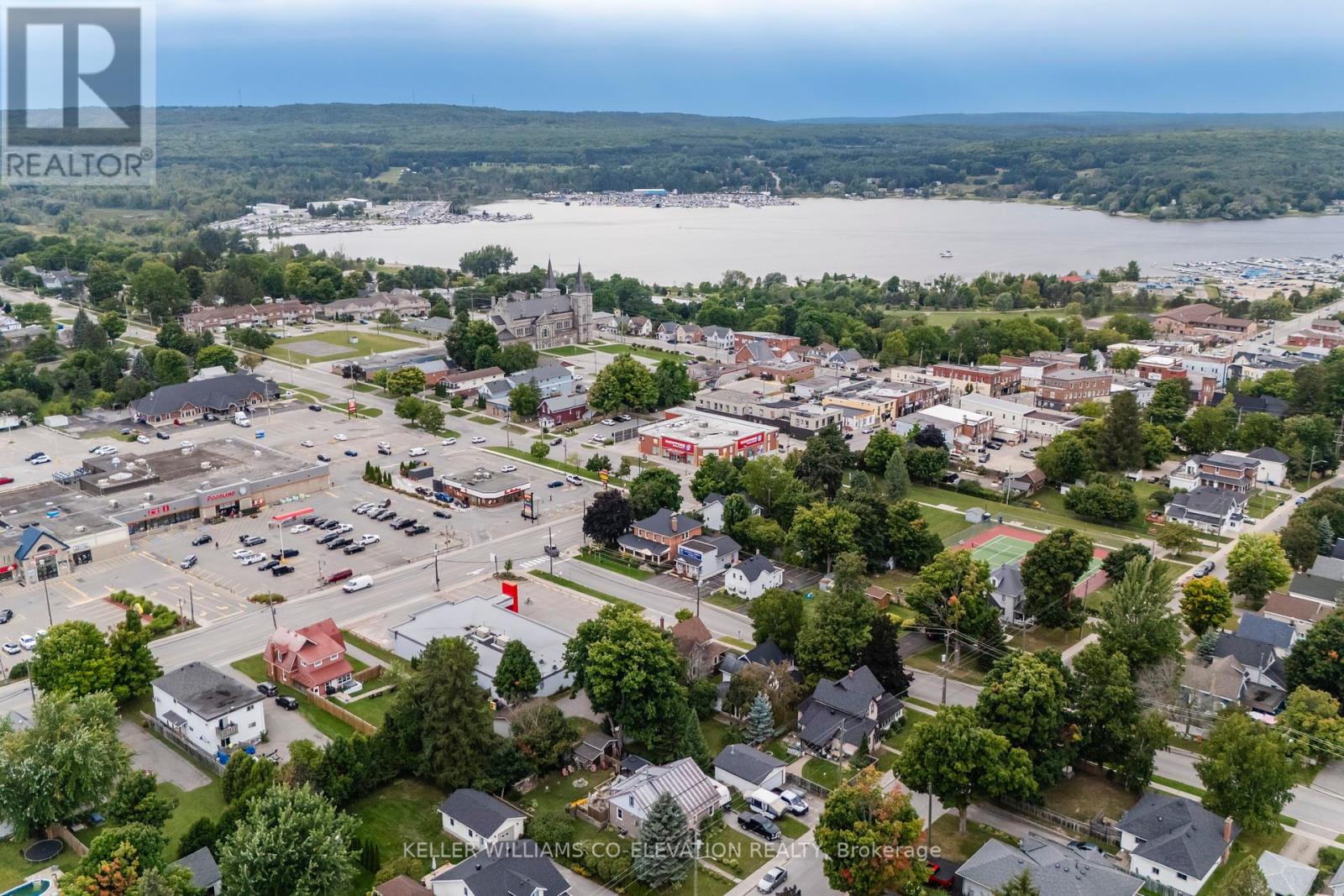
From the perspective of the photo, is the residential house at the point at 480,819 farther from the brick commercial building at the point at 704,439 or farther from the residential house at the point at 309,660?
the brick commercial building at the point at 704,439

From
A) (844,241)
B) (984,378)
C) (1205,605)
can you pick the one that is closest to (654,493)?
(1205,605)

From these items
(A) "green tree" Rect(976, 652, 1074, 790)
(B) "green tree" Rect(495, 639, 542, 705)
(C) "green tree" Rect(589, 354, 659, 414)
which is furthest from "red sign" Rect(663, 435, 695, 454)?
(A) "green tree" Rect(976, 652, 1074, 790)

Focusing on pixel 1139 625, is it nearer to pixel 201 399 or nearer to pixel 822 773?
pixel 822 773

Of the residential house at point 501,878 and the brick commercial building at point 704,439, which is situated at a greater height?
the brick commercial building at point 704,439

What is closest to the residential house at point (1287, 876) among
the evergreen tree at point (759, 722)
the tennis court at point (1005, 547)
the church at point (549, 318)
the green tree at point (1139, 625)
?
the green tree at point (1139, 625)

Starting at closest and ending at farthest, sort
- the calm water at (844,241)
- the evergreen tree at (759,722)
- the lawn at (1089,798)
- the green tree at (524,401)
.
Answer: the lawn at (1089,798) < the evergreen tree at (759,722) < the green tree at (524,401) < the calm water at (844,241)

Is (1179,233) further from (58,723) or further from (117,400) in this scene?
(58,723)

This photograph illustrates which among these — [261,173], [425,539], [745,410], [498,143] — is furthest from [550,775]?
[498,143]
